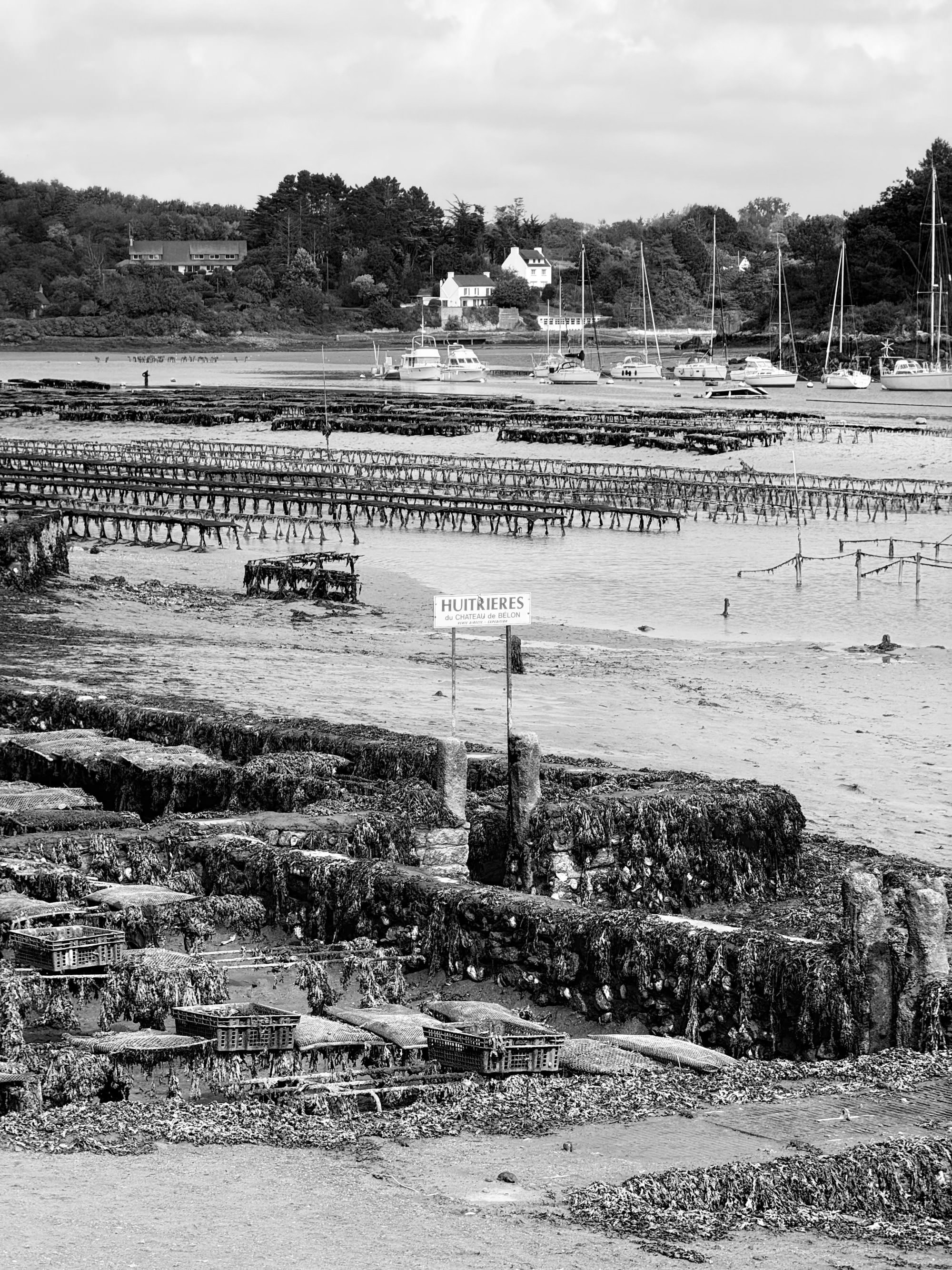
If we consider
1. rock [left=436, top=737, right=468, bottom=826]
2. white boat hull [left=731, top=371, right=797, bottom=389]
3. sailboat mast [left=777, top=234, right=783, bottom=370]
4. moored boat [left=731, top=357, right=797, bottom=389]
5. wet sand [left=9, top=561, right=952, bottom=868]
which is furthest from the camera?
sailboat mast [left=777, top=234, right=783, bottom=370]

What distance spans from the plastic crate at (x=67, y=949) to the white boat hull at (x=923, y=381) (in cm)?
9304

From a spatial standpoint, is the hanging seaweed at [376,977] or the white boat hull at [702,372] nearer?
the hanging seaweed at [376,977]

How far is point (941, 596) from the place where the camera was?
32594 millimetres

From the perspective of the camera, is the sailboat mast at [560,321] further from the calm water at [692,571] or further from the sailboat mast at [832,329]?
the calm water at [692,571]

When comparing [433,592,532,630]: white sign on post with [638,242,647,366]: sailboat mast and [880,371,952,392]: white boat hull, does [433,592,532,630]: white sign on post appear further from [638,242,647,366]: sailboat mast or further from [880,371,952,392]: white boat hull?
[638,242,647,366]: sailboat mast

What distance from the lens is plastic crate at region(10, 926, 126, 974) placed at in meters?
12.0

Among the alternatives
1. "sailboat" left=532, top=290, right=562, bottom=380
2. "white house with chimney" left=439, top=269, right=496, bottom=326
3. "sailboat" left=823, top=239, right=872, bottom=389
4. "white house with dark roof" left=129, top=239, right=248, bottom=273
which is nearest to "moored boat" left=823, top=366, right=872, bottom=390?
"sailboat" left=823, top=239, right=872, bottom=389

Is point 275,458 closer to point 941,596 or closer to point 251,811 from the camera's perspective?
point 941,596

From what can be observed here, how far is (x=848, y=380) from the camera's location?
103438 mm

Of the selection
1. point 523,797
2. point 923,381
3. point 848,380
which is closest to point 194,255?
Answer: point 848,380

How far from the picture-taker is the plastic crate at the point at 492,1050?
34.3ft

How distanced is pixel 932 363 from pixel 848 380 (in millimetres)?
5374

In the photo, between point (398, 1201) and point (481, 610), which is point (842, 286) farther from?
point (398, 1201)

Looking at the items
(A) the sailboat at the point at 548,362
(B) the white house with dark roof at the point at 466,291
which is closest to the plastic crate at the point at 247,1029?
(A) the sailboat at the point at 548,362
